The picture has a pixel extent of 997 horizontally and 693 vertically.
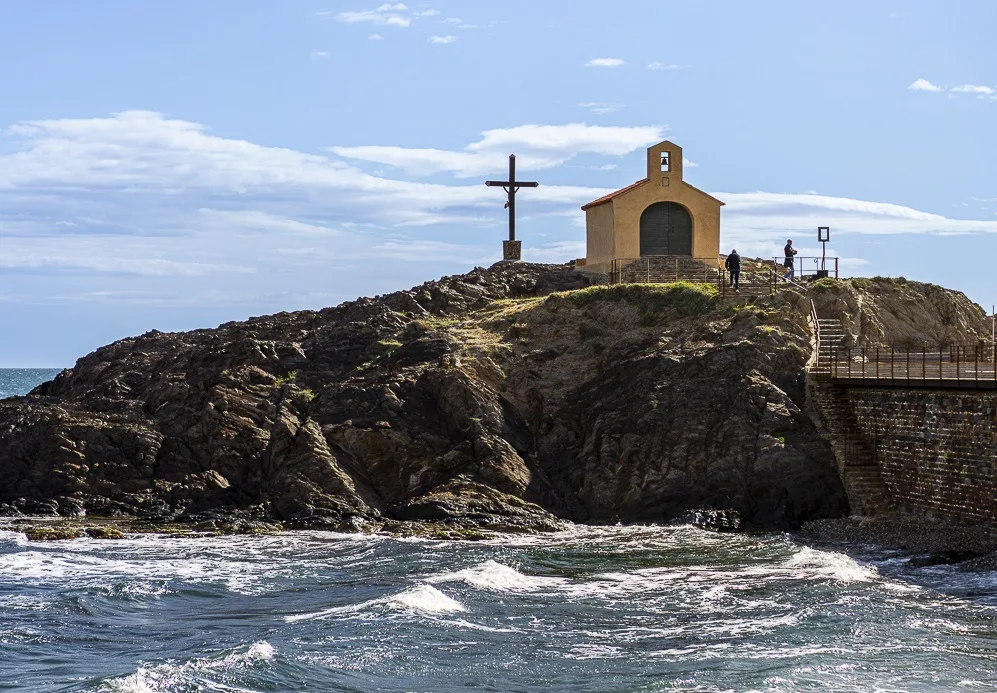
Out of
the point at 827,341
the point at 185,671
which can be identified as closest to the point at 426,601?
the point at 185,671

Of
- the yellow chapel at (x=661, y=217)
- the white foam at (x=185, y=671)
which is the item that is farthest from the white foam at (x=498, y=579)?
the yellow chapel at (x=661, y=217)

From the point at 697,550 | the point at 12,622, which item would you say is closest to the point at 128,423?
the point at 12,622

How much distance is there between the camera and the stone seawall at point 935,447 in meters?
33.1

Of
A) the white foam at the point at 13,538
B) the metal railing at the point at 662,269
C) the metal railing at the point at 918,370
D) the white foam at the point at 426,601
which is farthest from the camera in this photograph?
the metal railing at the point at 662,269

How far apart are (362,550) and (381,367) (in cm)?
A: 1261

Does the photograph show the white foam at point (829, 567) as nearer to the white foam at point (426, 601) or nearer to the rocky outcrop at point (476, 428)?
the rocky outcrop at point (476, 428)

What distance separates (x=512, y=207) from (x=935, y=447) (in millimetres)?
31191

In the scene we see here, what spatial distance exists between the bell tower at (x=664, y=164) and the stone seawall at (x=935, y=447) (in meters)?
19.6

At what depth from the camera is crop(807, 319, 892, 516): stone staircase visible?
37.4 m

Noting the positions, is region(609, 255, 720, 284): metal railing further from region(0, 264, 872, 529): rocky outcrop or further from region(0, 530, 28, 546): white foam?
region(0, 530, 28, 546): white foam

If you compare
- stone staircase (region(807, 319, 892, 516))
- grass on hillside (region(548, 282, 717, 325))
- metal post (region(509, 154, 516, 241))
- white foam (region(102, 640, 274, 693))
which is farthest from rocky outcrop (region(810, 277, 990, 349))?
white foam (region(102, 640, 274, 693))

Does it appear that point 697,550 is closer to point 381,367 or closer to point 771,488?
point 771,488

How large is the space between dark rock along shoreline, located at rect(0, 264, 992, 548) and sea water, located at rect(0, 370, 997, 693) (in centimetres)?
278

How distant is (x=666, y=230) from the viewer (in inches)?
2202
